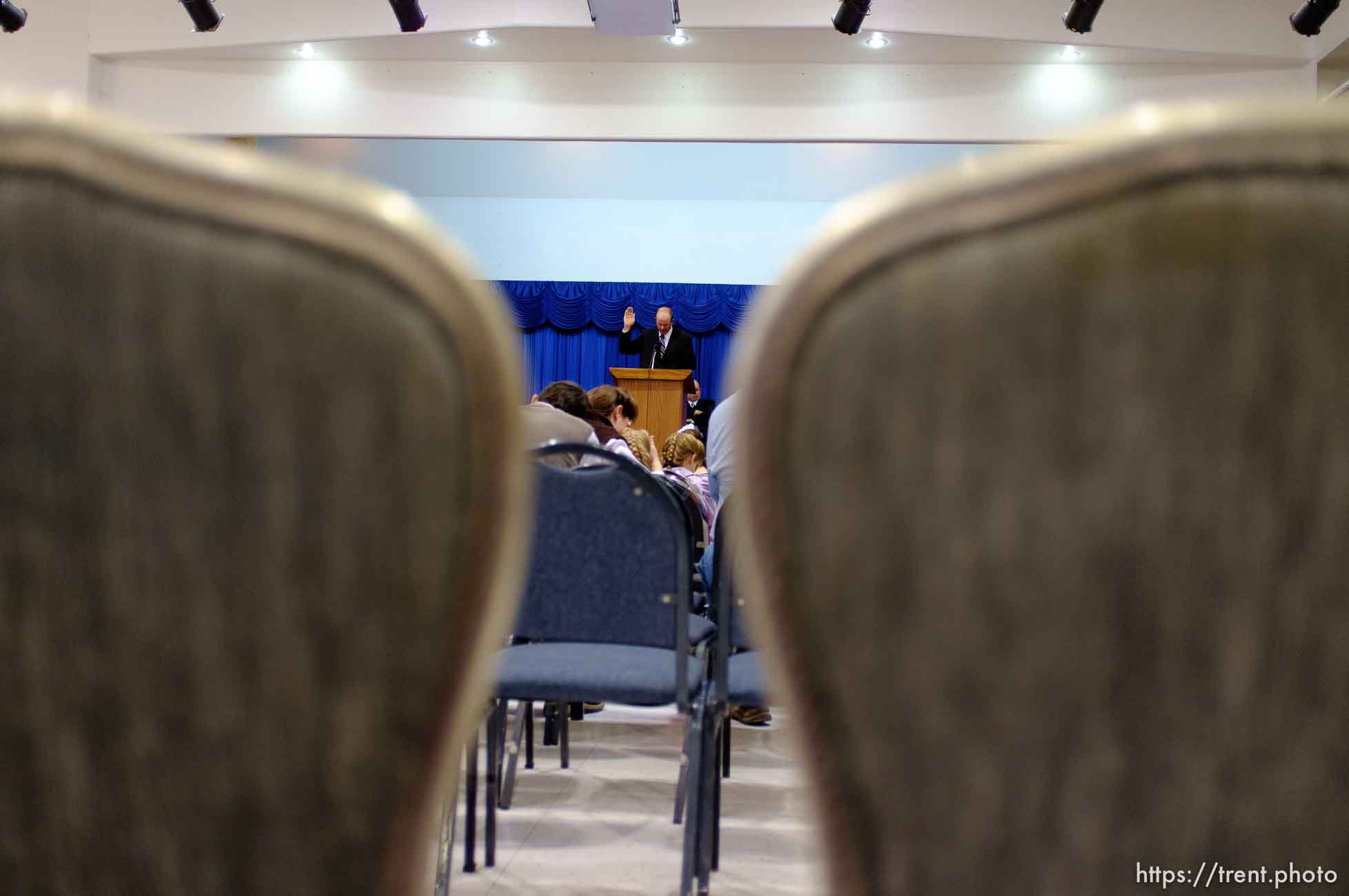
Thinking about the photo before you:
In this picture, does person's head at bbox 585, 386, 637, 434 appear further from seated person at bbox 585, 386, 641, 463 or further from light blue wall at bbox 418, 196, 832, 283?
light blue wall at bbox 418, 196, 832, 283

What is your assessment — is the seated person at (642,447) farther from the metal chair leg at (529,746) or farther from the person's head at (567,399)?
the metal chair leg at (529,746)

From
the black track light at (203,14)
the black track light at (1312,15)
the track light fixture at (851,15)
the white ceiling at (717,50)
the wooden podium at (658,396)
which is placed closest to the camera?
the black track light at (1312,15)

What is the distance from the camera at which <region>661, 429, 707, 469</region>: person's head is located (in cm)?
466

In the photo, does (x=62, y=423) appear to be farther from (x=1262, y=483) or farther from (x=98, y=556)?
(x=1262, y=483)

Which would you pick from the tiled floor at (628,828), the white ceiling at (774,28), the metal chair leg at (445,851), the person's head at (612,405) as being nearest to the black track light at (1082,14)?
the white ceiling at (774,28)

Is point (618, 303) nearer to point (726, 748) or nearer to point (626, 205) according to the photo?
point (626, 205)

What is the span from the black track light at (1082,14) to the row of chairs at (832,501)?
5.61m

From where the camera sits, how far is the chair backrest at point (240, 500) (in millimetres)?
353

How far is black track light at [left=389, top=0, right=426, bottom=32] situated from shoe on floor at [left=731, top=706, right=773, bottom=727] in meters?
4.15

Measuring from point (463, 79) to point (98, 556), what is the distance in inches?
270

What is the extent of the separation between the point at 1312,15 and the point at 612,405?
4028 mm

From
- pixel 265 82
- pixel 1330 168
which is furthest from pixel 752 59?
pixel 1330 168

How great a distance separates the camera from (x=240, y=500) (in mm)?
363

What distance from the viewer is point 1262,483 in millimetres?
349
